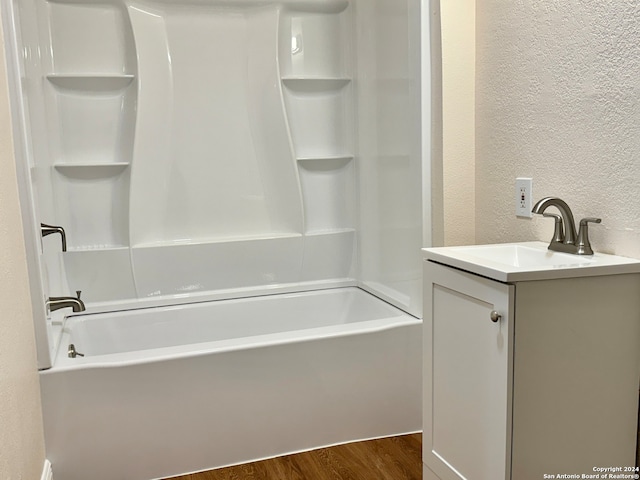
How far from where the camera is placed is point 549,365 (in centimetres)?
148

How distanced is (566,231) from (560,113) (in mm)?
398

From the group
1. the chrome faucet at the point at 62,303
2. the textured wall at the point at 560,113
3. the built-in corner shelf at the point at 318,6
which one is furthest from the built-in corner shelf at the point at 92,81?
the textured wall at the point at 560,113

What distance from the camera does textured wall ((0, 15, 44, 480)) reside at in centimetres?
149

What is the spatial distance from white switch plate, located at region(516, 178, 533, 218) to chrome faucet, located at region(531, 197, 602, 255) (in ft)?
0.75

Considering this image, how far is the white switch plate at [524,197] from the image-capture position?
2.05 metres

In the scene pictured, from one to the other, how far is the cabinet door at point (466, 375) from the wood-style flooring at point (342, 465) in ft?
0.92

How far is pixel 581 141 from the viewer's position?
1796 millimetres

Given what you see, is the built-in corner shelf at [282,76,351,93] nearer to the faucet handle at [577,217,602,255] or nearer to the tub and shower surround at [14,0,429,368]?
the tub and shower surround at [14,0,429,368]

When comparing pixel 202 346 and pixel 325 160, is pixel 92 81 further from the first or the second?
pixel 202 346

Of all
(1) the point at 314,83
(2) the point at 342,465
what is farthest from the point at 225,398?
(1) the point at 314,83

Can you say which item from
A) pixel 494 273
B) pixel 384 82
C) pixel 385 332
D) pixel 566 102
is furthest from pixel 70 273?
pixel 566 102

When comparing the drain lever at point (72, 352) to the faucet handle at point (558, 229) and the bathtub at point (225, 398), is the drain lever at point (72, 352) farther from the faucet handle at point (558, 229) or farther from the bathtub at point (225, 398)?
the faucet handle at point (558, 229)

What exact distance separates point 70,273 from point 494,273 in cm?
209

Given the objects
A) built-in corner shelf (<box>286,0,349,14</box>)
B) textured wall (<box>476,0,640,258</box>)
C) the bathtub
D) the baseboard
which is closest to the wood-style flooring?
the bathtub
